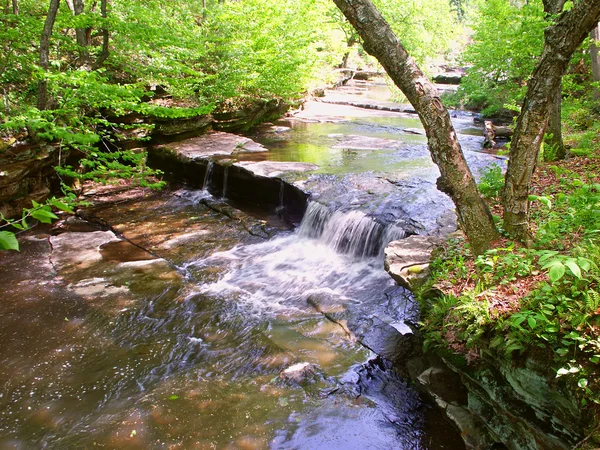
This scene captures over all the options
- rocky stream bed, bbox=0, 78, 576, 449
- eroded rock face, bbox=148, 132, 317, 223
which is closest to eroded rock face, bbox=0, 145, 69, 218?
rocky stream bed, bbox=0, 78, 576, 449

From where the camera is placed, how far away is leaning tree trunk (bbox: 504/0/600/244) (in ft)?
11.7

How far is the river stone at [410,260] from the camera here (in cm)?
485

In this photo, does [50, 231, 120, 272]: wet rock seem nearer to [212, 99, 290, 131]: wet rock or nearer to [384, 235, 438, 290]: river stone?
[384, 235, 438, 290]: river stone

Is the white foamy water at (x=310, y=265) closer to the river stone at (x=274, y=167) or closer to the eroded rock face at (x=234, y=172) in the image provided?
the eroded rock face at (x=234, y=172)

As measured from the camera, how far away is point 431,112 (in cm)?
414

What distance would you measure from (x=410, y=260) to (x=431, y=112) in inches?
79.4

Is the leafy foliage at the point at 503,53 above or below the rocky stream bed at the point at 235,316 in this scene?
above

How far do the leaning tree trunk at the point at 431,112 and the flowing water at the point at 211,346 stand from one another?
208cm

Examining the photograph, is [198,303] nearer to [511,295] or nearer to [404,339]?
[404,339]

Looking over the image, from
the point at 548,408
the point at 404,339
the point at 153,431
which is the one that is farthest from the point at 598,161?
the point at 153,431

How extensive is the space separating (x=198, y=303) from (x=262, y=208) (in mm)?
4491

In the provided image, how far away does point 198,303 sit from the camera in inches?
256

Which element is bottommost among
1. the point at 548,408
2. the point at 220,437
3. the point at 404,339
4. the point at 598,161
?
the point at 220,437

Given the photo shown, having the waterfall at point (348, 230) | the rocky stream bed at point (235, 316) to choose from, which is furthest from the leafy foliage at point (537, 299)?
the waterfall at point (348, 230)
